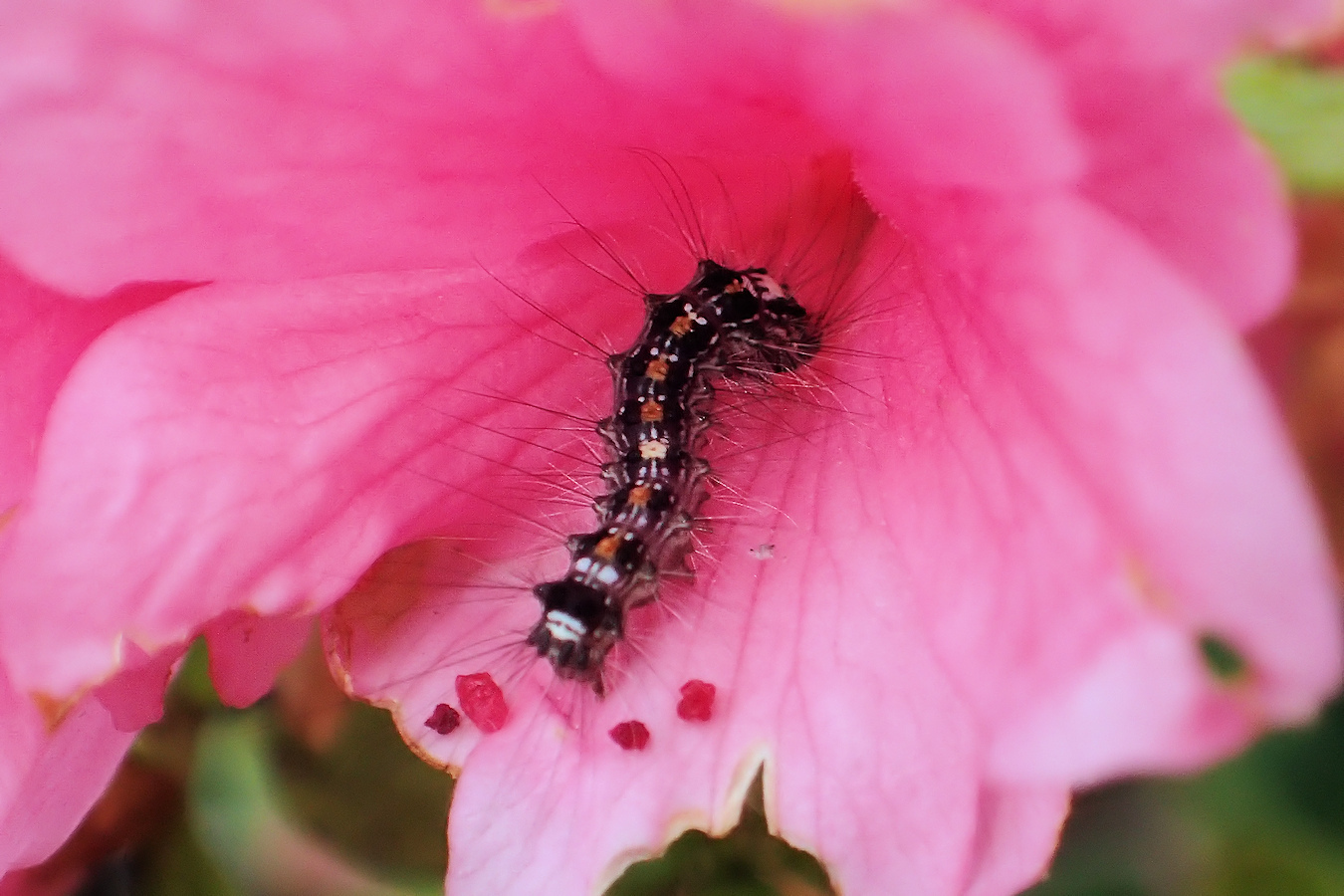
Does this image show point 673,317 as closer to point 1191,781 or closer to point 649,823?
point 649,823

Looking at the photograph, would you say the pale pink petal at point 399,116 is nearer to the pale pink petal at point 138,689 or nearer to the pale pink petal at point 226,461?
the pale pink petal at point 226,461

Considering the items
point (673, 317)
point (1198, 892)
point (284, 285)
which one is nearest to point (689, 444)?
point (673, 317)

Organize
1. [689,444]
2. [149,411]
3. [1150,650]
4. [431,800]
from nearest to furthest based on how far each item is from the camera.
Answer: [1150,650] < [149,411] < [689,444] < [431,800]

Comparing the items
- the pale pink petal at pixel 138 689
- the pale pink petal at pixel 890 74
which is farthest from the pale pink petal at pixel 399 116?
the pale pink petal at pixel 138 689

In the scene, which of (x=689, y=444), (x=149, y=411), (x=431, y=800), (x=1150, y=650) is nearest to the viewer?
(x=1150, y=650)

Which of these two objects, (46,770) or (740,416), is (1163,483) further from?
(46,770)

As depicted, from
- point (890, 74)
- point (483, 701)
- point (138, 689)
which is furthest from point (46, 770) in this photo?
point (890, 74)

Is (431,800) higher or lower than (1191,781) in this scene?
lower

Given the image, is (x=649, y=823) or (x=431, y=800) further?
(x=431, y=800)
